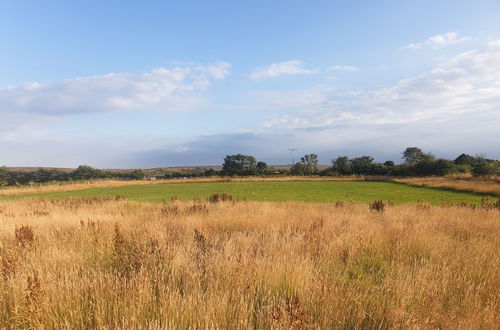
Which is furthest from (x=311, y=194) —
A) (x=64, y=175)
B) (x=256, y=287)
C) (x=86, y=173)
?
(x=64, y=175)

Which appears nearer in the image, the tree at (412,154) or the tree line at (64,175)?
the tree at (412,154)

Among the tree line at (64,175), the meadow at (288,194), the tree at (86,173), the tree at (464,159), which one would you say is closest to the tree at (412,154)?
the tree at (464,159)

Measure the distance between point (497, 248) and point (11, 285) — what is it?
8.43 meters

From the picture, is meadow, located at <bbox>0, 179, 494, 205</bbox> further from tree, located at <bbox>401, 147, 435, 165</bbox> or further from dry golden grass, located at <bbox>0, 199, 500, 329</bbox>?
tree, located at <bbox>401, 147, 435, 165</bbox>

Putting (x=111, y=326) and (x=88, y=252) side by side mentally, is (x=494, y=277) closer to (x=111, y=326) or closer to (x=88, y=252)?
(x=111, y=326)

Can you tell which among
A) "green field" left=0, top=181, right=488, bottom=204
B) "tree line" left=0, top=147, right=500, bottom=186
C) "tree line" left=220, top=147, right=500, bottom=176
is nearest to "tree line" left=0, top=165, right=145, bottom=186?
"tree line" left=0, top=147, right=500, bottom=186

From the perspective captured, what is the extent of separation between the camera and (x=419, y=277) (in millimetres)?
3795

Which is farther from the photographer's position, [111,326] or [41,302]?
[41,302]

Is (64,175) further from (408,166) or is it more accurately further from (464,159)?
(464,159)

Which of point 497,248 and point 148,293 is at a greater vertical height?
point 148,293

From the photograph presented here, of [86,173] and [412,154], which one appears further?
[86,173]

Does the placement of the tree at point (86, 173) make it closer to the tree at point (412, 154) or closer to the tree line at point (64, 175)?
the tree line at point (64, 175)

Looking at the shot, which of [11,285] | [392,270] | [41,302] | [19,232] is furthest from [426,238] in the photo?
[19,232]

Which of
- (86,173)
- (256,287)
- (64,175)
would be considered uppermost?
(86,173)
